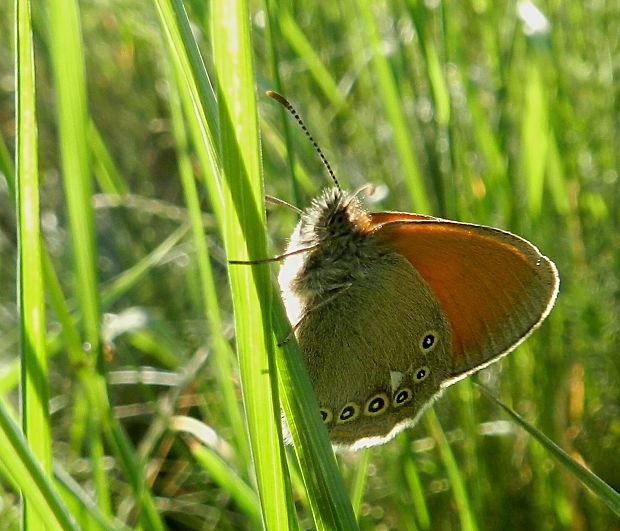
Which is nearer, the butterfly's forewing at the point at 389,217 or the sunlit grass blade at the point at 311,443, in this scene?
the sunlit grass blade at the point at 311,443

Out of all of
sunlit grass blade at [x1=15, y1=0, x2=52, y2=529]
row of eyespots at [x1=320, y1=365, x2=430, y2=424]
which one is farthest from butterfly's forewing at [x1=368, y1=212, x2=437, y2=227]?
sunlit grass blade at [x1=15, y1=0, x2=52, y2=529]

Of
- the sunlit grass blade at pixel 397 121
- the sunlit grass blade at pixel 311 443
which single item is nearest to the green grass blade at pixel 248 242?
the sunlit grass blade at pixel 311 443

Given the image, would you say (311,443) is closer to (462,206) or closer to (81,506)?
(81,506)

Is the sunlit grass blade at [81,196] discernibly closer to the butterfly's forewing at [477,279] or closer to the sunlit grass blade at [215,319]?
the sunlit grass blade at [215,319]

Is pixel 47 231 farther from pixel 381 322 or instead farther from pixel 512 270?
pixel 512 270

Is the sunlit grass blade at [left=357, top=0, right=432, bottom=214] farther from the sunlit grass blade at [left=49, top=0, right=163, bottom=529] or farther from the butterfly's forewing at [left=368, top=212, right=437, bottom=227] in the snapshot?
the sunlit grass blade at [left=49, top=0, right=163, bottom=529]

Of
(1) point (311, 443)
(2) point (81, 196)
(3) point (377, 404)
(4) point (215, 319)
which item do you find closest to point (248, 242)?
(1) point (311, 443)

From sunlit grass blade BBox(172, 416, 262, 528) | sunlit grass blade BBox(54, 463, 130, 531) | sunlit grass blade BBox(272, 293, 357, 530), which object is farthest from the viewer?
sunlit grass blade BBox(172, 416, 262, 528)
